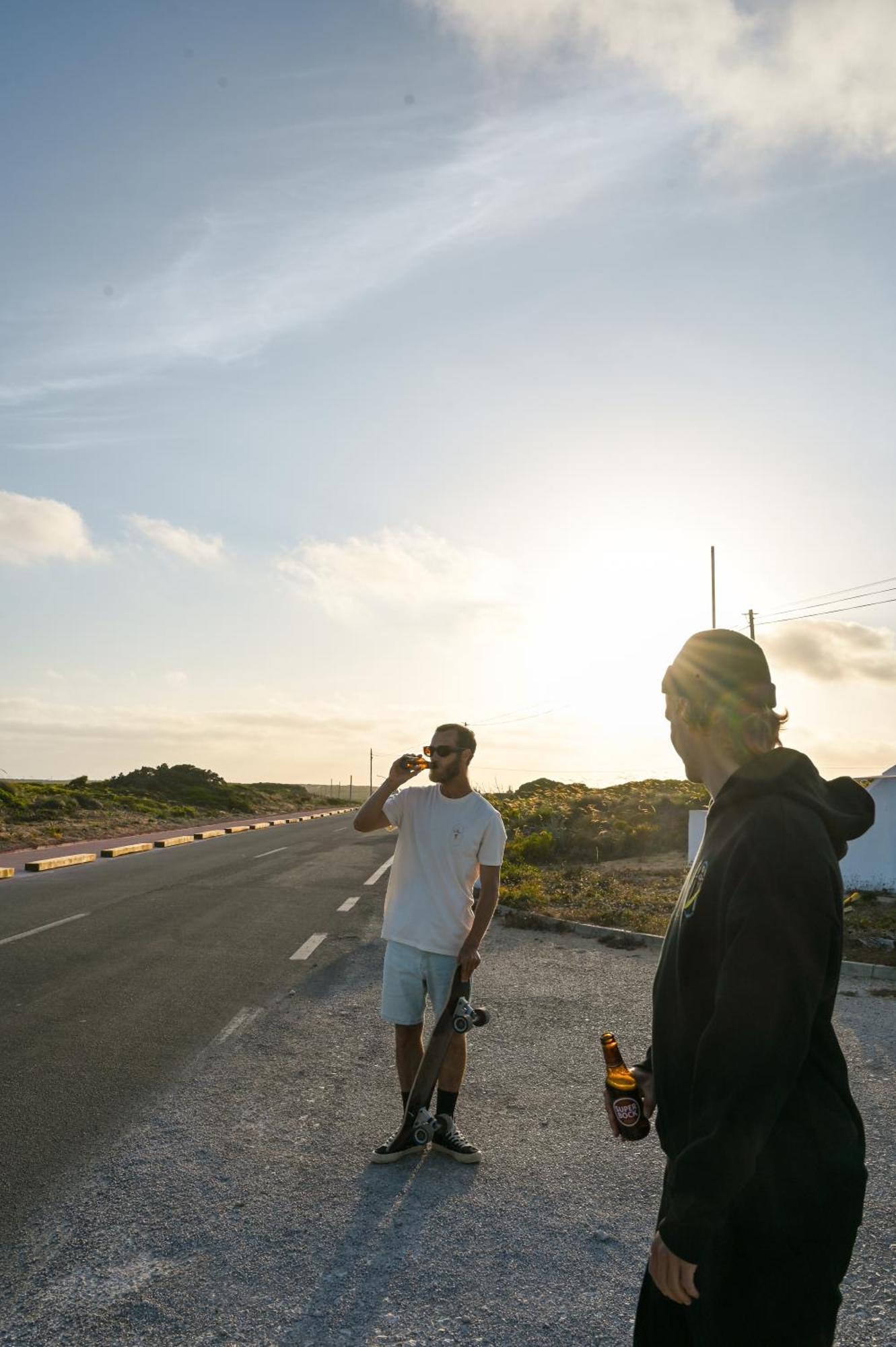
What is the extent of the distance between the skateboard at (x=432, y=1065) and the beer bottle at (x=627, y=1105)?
2.79 m

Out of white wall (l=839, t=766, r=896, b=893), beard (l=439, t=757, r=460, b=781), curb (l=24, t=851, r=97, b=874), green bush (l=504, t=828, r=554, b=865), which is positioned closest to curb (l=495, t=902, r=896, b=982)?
white wall (l=839, t=766, r=896, b=893)

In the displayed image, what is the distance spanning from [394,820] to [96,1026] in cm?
371

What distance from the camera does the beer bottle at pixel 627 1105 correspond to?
2518mm

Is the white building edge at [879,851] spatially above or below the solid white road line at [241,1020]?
above

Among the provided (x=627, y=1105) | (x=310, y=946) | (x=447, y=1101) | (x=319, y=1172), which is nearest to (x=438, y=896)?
(x=447, y=1101)

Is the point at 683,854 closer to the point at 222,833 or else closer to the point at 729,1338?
the point at 222,833

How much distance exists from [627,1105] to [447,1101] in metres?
3.22

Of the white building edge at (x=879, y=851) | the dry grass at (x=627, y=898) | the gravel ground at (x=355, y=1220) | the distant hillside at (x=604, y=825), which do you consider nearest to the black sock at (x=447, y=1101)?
the gravel ground at (x=355, y=1220)

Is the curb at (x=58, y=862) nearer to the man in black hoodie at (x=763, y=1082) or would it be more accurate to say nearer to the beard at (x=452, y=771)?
the beard at (x=452, y=771)

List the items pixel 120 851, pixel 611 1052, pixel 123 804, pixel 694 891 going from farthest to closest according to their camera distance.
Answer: pixel 123 804
pixel 120 851
pixel 611 1052
pixel 694 891

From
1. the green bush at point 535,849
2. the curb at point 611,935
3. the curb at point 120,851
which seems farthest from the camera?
the green bush at point 535,849

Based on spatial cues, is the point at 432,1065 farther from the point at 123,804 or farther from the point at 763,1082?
the point at 123,804

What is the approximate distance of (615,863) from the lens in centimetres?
2109

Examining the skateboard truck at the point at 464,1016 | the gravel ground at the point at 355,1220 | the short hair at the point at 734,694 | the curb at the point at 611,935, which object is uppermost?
the short hair at the point at 734,694
